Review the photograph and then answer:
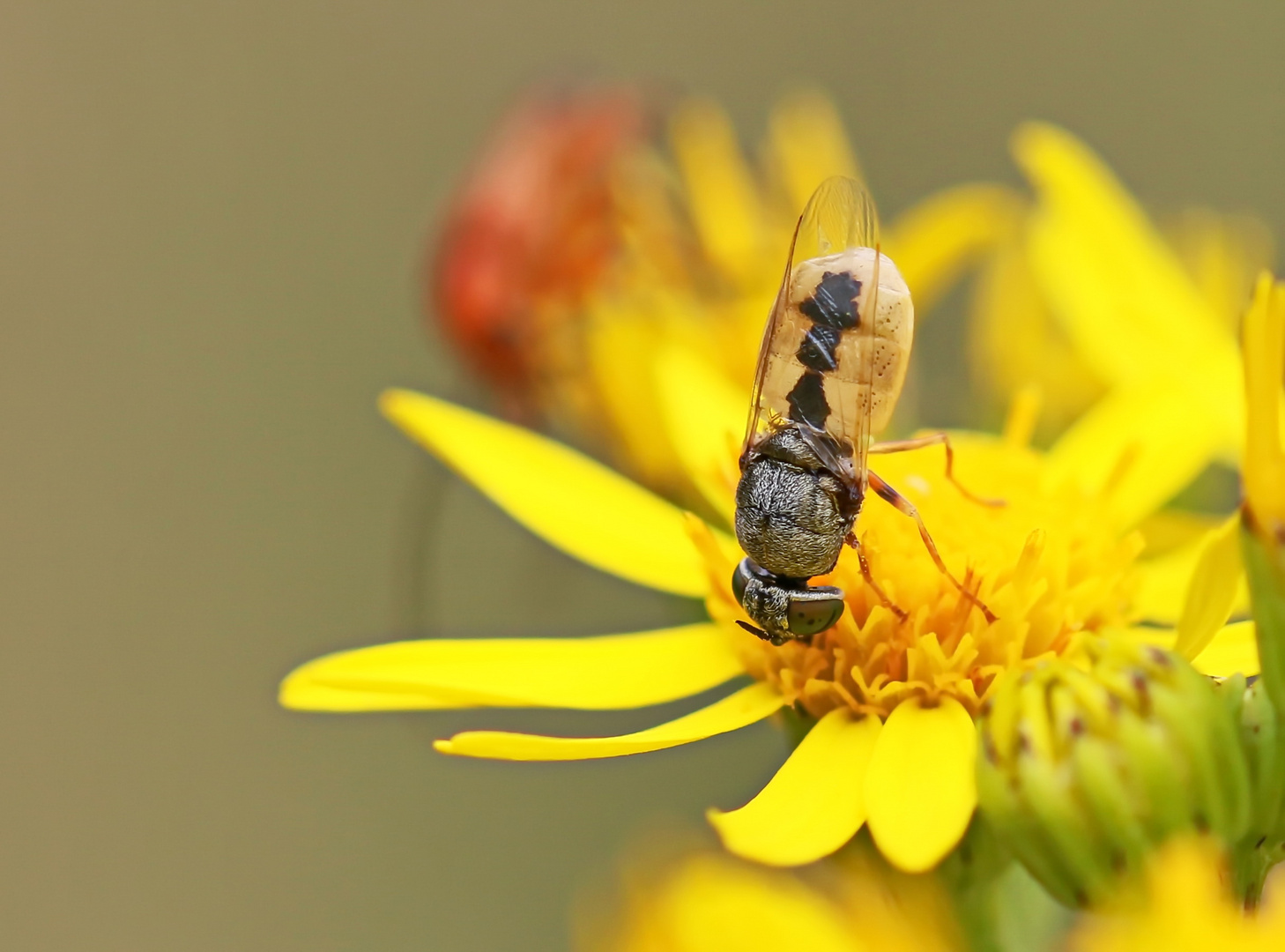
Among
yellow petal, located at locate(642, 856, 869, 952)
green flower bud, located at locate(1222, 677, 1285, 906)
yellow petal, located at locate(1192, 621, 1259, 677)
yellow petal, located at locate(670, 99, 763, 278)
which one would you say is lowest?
yellow petal, located at locate(642, 856, 869, 952)

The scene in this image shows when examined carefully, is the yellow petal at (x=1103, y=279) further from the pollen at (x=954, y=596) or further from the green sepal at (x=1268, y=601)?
the green sepal at (x=1268, y=601)

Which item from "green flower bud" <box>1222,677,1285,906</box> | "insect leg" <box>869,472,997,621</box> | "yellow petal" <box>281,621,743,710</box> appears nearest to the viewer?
"green flower bud" <box>1222,677,1285,906</box>

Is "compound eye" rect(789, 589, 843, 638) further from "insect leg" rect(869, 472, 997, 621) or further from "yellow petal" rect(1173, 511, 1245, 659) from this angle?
"yellow petal" rect(1173, 511, 1245, 659)

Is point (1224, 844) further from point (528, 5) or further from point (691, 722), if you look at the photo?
point (528, 5)

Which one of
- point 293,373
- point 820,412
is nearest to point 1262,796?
point 820,412

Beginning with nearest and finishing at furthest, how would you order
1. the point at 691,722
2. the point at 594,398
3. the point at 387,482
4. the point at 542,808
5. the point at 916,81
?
the point at 691,722, the point at 594,398, the point at 542,808, the point at 387,482, the point at 916,81

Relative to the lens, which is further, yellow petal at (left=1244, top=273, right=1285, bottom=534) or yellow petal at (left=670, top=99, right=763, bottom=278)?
yellow petal at (left=670, top=99, right=763, bottom=278)

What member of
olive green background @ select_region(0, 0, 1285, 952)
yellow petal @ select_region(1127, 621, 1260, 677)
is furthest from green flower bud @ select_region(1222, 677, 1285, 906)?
olive green background @ select_region(0, 0, 1285, 952)

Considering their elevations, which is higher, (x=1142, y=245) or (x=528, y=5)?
(x=528, y=5)

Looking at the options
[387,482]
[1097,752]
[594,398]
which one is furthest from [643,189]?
[387,482]
